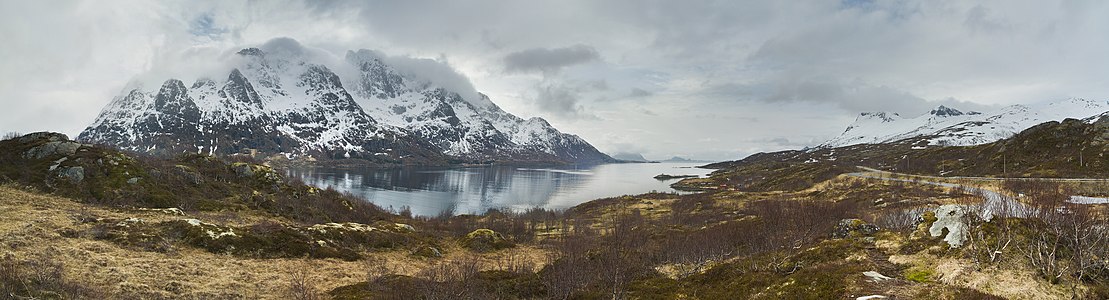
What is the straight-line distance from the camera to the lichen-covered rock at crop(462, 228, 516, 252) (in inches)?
2028

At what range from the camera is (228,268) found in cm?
2644

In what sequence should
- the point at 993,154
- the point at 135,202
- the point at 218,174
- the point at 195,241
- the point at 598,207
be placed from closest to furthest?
the point at 195,241 < the point at 135,202 < the point at 218,174 < the point at 598,207 < the point at 993,154

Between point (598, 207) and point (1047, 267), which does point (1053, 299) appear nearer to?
point (1047, 267)

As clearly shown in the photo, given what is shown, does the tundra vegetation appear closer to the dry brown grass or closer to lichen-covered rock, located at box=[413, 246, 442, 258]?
the dry brown grass

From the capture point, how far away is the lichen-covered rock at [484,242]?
51500 millimetres

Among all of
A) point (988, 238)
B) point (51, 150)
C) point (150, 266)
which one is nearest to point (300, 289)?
point (150, 266)

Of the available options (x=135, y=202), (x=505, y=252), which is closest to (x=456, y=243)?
(x=505, y=252)

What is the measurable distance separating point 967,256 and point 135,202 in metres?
60.2

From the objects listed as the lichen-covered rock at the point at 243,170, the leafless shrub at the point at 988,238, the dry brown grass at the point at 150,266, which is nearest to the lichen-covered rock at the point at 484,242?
the dry brown grass at the point at 150,266

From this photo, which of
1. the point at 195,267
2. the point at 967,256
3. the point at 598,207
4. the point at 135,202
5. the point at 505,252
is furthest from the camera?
the point at 598,207

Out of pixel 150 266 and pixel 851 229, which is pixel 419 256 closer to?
pixel 150 266

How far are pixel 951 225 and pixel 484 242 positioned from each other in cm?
4105

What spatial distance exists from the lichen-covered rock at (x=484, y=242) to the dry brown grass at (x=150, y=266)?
16.3 meters

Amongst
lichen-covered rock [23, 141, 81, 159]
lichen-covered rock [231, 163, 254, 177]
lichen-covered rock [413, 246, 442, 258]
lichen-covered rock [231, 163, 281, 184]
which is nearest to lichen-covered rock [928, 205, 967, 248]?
lichen-covered rock [413, 246, 442, 258]
